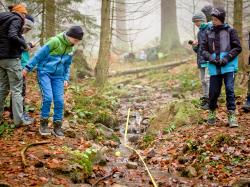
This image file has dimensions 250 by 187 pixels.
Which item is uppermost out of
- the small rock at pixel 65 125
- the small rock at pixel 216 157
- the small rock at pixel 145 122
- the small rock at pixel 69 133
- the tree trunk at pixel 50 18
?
the tree trunk at pixel 50 18

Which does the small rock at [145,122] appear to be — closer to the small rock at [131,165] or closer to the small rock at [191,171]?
the small rock at [131,165]

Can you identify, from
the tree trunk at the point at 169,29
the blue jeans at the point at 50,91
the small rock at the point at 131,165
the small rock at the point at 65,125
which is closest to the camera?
the small rock at the point at 131,165

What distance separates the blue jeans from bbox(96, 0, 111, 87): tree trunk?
5.35 m

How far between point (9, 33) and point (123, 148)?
3483mm

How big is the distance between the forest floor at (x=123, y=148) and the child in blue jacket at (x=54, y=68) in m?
0.44

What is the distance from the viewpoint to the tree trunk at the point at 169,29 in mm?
22484

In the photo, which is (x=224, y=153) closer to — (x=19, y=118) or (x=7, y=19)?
(x=19, y=118)

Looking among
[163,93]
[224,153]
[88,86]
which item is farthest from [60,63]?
[163,93]

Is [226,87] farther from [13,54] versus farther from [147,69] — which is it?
[147,69]

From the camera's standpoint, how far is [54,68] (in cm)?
751

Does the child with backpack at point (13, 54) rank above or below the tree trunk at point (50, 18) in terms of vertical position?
below

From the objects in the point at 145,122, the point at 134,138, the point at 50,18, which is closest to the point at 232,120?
the point at 134,138

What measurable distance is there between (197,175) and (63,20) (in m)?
10.6

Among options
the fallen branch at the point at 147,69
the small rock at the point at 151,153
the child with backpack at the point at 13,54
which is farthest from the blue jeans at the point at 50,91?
the fallen branch at the point at 147,69
